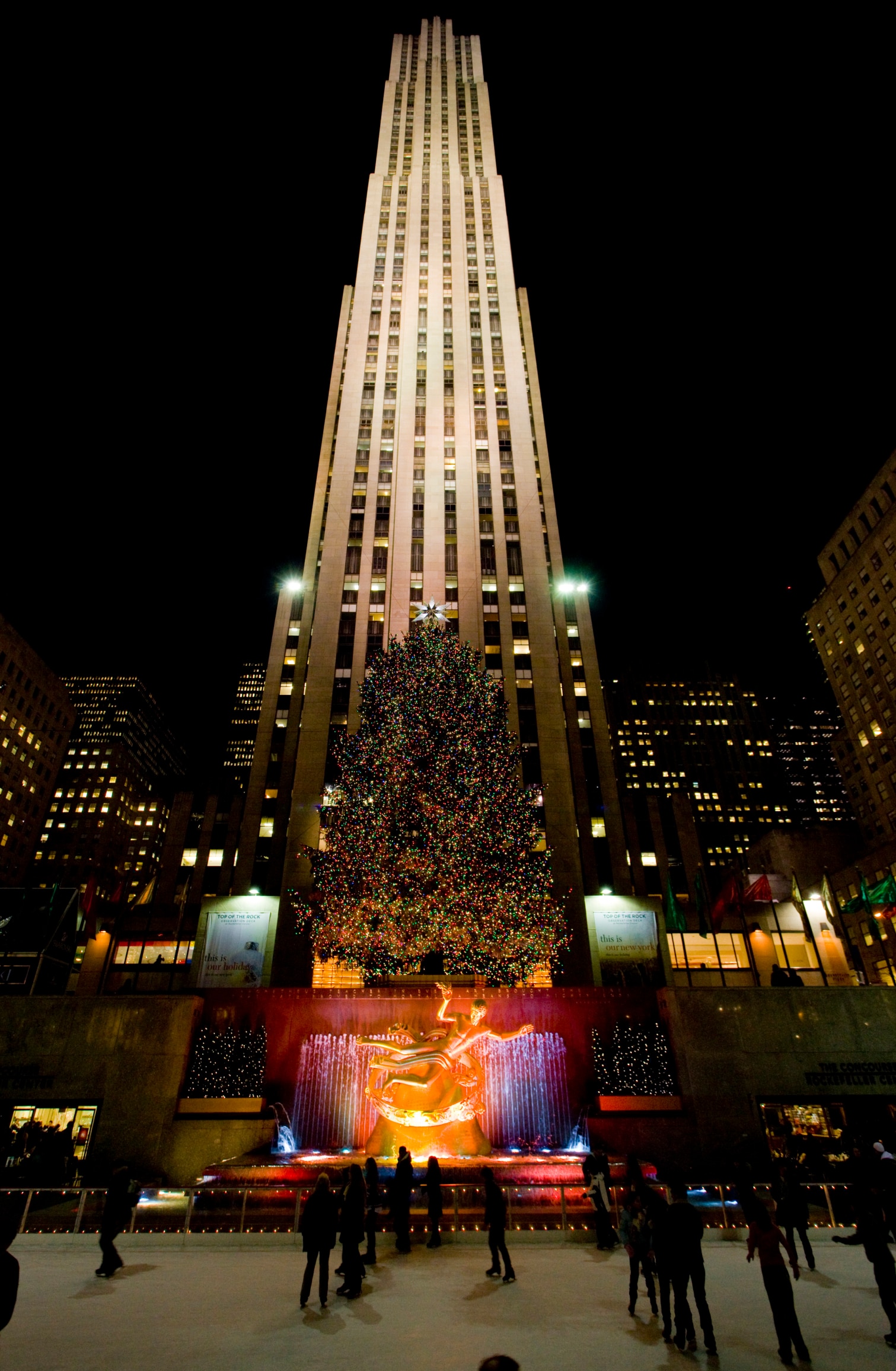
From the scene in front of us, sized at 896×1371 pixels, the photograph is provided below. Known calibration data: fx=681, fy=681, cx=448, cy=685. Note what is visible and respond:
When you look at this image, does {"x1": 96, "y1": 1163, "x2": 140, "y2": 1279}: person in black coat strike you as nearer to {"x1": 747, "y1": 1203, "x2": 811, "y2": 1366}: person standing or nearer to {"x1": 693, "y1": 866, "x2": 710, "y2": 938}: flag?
{"x1": 747, "y1": 1203, "x2": 811, "y2": 1366}: person standing

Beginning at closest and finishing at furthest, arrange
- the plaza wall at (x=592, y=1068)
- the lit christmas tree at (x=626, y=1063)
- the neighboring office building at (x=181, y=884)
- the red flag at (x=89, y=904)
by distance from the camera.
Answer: the plaza wall at (x=592, y=1068) → the lit christmas tree at (x=626, y=1063) → the red flag at (x=89, y=904) → the neighboring office building at (x=181, y=884)

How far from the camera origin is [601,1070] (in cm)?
2130

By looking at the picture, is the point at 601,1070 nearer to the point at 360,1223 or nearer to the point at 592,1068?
the point at 592,1068

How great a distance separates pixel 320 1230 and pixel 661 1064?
15.2 meters

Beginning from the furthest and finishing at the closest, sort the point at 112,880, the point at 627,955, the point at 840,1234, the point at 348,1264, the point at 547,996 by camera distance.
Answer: the point at 627,955 < the point at 112,880 < the point at 547,996 < the point at 840,1234 < the point at 348,1264

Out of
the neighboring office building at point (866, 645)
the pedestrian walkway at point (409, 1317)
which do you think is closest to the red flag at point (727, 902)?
the pedestrian walkway at point (409, 1317)

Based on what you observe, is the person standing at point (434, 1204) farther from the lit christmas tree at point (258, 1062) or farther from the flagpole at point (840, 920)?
the flagpole at point (840, 920)

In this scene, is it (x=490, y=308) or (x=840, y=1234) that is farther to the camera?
(x=490, y=308)

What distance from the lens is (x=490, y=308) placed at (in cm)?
6712

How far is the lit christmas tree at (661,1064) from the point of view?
20.2 m

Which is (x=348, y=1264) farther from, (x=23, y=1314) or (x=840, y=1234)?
(x=840, y=1234)

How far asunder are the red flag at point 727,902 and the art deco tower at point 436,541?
10.2 metres

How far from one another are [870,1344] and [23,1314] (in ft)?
32.6

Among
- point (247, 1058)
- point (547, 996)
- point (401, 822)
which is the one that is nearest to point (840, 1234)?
point (547, 996)
